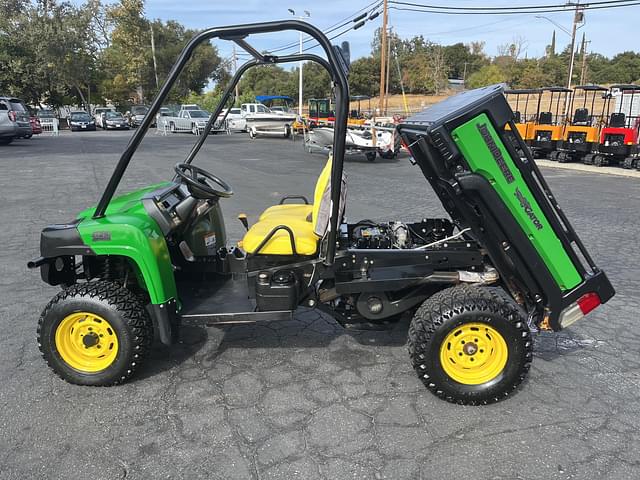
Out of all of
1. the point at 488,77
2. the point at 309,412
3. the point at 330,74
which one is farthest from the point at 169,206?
the point at 488,77

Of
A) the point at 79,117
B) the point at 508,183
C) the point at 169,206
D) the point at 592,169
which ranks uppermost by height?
the point at 508,183

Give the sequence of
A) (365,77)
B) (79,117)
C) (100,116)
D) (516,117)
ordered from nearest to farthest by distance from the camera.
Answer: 1. (516,117)
2. (79,117)
3. (100,116)
4. (365,77)

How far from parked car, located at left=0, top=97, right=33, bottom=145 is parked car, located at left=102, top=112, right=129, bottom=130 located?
13.9 metres

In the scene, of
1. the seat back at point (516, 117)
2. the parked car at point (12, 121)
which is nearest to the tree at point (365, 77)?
the parked car at point (12, 121)

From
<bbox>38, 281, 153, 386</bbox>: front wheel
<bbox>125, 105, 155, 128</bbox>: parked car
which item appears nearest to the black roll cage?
<bbox>38, 281, 153, 386</bbox>: front wheel

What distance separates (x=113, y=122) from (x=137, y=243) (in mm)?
35073

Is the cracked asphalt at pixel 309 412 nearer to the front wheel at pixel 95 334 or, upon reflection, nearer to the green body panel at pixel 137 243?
the front wheel at pixel 95 334

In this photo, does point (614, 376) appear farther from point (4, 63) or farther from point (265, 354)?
point (4, 63)

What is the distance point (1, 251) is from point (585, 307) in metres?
6.16

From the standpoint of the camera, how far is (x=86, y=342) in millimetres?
3064

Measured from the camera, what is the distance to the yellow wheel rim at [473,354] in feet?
9.57

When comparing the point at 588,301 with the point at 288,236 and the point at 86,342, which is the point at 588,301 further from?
the point at 86,342

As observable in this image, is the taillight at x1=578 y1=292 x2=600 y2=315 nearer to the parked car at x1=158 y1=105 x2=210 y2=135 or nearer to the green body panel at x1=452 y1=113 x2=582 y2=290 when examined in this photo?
the green body panel at x1=452 y1=113 x2=582 y2=290

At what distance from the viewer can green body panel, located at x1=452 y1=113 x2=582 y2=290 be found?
2688 mm
